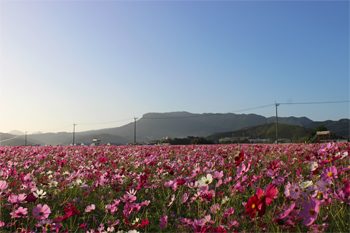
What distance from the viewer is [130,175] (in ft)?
11.0

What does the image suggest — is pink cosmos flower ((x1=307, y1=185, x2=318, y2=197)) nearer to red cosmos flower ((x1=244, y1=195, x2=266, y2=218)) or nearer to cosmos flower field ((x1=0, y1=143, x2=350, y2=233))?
cosmos flower field ((x1=0, y1=143, x2=350, y2=233))

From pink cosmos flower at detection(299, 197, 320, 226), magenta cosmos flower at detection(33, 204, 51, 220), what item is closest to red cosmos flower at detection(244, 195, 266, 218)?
pink cosmos flower at detection(299, 197, 320, 226)

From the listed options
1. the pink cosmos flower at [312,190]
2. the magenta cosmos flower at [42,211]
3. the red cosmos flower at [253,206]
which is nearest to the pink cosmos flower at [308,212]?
the red cosmos flower at [253,206]

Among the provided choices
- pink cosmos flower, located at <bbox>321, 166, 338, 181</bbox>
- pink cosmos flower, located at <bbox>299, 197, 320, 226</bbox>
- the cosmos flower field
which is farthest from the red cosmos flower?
pink cosmos flower, located at <bbox>321, 166, 338, 181</bbox>

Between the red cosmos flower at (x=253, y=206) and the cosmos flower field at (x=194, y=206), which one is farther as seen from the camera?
the cosmos flower field at (x=194, y=206)

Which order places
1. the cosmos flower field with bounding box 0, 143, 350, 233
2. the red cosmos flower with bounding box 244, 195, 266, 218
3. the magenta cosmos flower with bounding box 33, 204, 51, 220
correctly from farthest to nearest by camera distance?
the magenta cosmos flower with bounding box 33, 204, 51, 220 < the cosmos flower field with bounding box 0, 143, 350, 233 < the red cosmos flower with bounding box 244, 195, 266, 218

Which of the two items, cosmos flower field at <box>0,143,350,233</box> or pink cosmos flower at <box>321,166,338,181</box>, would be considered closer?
cosmos flower field at <box>0,143,350,233</box>

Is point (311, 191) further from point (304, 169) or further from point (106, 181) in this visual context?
point (304, 169)

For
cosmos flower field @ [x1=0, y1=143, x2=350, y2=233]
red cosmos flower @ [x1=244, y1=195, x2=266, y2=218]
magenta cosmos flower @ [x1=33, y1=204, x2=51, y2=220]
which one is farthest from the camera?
magenta cosmos flower @ [x1=33, y1=204, x2=51, y2=220]

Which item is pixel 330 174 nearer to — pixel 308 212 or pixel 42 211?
pixel 308 212

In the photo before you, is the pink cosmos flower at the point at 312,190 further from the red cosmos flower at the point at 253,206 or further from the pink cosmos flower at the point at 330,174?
the red cosmos flower at the point at 253,206

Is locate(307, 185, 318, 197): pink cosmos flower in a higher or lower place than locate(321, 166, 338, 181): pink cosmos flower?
lower

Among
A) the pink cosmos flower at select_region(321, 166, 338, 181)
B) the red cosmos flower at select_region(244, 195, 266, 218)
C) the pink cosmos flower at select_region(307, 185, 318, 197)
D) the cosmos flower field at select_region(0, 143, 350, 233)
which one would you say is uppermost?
the pink cosmos flower at select_region(321, 166, 338, 181)

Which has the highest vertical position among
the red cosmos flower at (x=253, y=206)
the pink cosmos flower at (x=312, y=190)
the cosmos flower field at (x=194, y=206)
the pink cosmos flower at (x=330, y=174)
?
the pink cosmos flower at (x=330, y=174)
